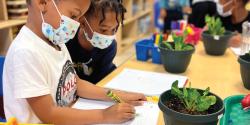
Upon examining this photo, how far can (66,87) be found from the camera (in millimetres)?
909

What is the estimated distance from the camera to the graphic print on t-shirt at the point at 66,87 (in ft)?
2.86

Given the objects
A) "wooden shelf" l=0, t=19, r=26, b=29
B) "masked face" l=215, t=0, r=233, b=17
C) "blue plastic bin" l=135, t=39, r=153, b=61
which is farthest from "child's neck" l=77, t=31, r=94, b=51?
"masked face" l=215, t=0, r=233, b=17

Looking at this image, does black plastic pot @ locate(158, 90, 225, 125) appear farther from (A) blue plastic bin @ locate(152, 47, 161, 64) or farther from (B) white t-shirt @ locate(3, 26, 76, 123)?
(A) blue plastic bin @ locate(152, 47, 161, 64)

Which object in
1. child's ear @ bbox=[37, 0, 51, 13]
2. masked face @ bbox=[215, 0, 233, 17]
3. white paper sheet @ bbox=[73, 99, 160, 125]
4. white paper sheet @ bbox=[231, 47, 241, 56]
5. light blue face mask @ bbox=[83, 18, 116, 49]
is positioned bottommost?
white paper sheet @ bbox=[73, 99, 160, 125]

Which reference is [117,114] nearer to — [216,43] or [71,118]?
[71,118]

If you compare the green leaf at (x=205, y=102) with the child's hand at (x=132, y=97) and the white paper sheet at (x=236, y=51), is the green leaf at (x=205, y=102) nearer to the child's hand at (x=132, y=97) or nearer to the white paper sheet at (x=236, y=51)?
the child's hand at (x=132, y=97)

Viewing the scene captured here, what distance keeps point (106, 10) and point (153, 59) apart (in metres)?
0.37

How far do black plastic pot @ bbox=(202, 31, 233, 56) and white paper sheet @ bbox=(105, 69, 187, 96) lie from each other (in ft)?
1.13

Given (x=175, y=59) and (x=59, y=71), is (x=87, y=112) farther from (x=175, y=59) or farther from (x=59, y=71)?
(x=175, y=59)

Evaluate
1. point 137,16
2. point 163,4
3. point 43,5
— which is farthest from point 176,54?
point 137,16

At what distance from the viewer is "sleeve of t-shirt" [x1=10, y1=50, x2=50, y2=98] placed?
74 cm

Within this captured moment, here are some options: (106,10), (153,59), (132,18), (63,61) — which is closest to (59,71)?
(63,61)

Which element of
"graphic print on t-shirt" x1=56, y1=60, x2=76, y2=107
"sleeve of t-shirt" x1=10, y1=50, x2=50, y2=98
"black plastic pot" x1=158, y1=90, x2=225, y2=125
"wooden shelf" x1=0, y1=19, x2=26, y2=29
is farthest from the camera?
"wooden shelf" x1=0, y1=19, x2=26, y2=29

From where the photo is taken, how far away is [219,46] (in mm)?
1396
